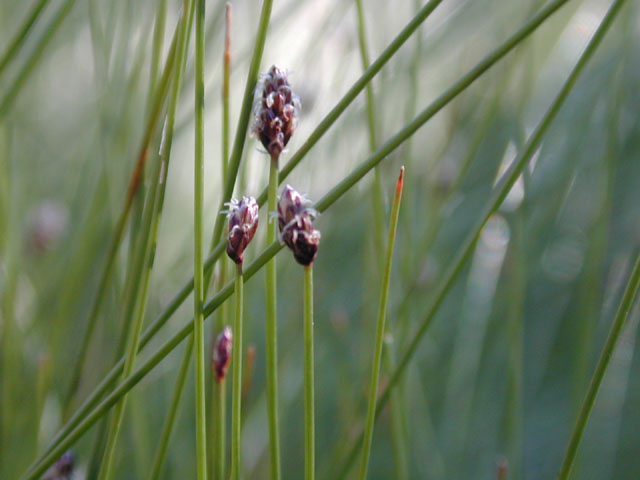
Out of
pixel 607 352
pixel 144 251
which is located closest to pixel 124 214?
pixel 144 251

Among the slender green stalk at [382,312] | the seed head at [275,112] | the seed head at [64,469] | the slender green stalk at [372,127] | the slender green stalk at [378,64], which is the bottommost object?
the seed head at [64,469]

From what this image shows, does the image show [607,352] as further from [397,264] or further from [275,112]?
[397,264]

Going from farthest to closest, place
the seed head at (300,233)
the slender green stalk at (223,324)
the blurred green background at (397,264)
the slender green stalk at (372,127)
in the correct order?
the blurred green background at (397,264), the slender green stalk at (372,127), the slender green stalk at (223,324), the seed head at (300,233)

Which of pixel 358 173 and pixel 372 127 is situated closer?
pixel 358 173

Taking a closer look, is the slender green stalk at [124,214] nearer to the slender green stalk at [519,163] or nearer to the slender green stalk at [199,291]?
the slender green stalk at [199,291]

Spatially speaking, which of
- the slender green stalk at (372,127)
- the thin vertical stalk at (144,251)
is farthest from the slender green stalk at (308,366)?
the slender green stalk at (372,127)

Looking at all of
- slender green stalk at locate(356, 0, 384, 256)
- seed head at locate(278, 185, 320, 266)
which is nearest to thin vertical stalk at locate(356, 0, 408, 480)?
slender green stalk at locate(356, 0, 384, 256)

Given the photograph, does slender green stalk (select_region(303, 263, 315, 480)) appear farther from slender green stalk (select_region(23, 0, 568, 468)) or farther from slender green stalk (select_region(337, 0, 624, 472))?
slender green stalk (select_region(337, 0, 624, 472))
